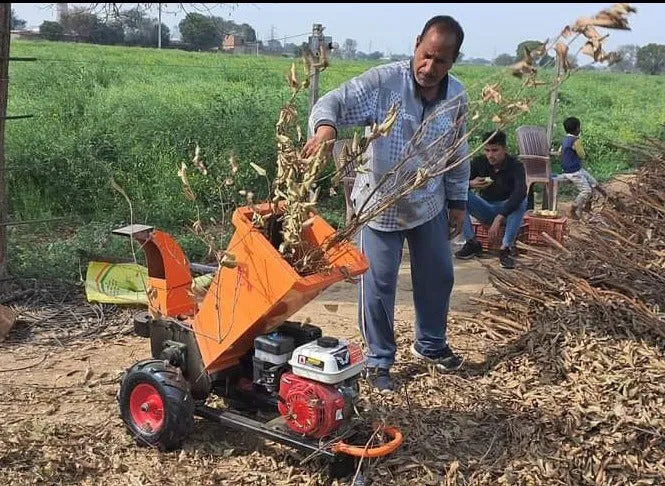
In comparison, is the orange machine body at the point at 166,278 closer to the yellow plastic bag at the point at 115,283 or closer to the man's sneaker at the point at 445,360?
the man's sneaker at the point at 445,360

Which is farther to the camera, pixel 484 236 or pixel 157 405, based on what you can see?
pixel 484 236

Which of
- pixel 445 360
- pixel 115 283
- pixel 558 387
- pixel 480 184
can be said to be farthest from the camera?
pixel 115 283

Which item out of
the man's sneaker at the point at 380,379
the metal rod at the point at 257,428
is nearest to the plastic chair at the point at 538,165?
the man's sneaker at the point at 380,379

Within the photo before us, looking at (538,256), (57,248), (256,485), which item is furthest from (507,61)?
(57,248)

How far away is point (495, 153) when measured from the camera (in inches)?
279

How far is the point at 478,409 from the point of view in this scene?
3684mm

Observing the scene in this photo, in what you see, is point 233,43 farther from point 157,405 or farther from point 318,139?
point 157,405

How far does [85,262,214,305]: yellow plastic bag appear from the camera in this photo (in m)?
5.27

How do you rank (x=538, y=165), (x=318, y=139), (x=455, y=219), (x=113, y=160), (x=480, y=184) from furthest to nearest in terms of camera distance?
(x=538, y=165), (x=113, y=160), (x=480, y=184), (x=455, y=219), (x=318, y=139)

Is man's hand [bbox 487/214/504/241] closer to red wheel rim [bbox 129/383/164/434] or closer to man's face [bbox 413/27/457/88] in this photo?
man's face [bbox 413/27/457/88]

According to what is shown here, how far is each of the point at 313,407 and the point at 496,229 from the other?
474 centimetres

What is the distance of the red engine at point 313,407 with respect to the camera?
9.53 ft

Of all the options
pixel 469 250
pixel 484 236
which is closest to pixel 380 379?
pixel 469 250

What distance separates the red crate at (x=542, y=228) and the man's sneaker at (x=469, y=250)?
25.6 inches
